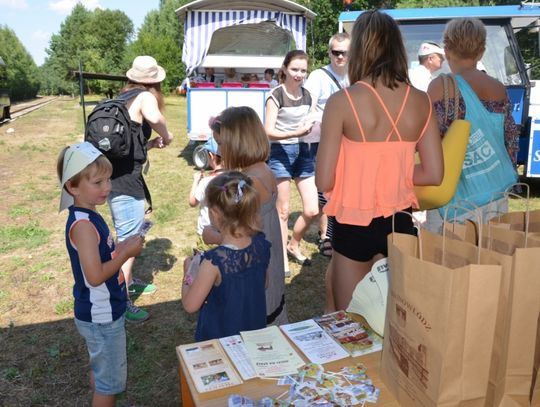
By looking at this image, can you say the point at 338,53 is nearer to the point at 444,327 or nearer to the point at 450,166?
the point at 450,166

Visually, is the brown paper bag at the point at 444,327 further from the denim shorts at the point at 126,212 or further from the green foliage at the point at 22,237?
the green foliage at the point at 22,237

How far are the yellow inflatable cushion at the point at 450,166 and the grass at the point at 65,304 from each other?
1.71 metres

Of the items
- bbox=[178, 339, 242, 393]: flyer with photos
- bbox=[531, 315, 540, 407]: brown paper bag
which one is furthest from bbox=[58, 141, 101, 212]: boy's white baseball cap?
bbox=[531, 315, 540, 407]: brown paper bag

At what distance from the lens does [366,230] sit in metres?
2.21

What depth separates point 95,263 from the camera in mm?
2037

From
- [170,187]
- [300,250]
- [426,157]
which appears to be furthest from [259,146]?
[170,187]

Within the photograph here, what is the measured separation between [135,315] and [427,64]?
4049mm

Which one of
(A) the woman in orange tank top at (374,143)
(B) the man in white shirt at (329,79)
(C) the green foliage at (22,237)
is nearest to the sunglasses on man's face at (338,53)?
(B) the man in white shirt at (329,79)

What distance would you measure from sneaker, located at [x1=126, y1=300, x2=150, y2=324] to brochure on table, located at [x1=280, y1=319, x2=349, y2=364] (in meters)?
2.15

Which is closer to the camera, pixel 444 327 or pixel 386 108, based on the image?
pixel 444 327

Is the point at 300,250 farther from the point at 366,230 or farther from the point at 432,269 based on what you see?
the point at 432,269

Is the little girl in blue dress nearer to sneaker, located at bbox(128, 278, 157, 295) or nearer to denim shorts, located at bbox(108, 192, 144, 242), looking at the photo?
denim shorts, located at bbox(108, 192, 144, 242)

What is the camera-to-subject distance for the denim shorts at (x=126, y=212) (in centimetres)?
328

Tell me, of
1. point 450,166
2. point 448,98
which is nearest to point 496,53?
point 448,98
